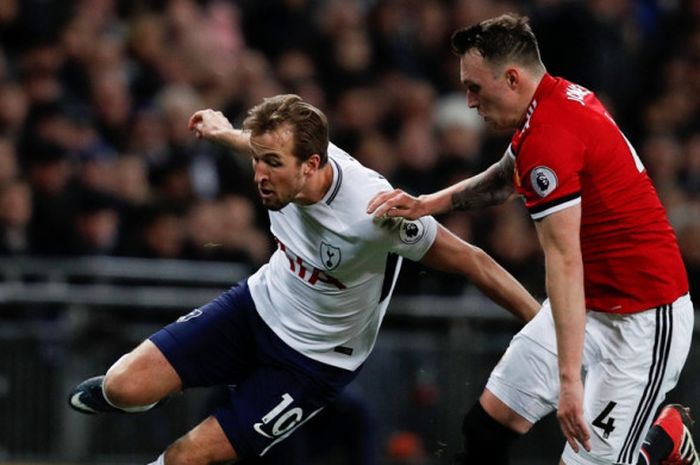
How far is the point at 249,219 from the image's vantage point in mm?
11703

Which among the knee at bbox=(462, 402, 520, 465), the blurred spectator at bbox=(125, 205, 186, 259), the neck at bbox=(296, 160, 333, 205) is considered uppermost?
the neck at bbox=(296, 160, 333, 205)

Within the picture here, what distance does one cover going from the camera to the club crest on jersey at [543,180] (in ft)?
20.2

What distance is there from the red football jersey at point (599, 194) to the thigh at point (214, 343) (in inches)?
61.1

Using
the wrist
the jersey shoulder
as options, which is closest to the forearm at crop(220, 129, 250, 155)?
the jersey shoulder

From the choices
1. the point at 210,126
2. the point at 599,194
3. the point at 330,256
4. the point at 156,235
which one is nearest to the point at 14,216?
the point at 156,235

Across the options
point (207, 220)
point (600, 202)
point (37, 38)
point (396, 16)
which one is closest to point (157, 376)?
point (600, 202)

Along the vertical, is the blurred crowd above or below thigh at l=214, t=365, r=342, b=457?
below

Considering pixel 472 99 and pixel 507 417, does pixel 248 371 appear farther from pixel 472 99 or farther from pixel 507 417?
pixel 472 99

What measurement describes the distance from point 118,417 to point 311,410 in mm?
3503

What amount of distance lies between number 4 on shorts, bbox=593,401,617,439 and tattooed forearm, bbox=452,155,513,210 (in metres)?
1.16

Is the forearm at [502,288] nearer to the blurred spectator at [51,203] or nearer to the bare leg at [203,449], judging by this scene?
the bare leg at [203,449]

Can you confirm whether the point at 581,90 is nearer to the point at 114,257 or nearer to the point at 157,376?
the point at 157,376

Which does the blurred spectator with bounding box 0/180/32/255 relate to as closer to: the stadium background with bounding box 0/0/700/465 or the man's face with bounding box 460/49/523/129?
the stadium background with bounding box 0/0/700/465

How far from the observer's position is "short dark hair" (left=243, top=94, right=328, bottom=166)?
672 cm
